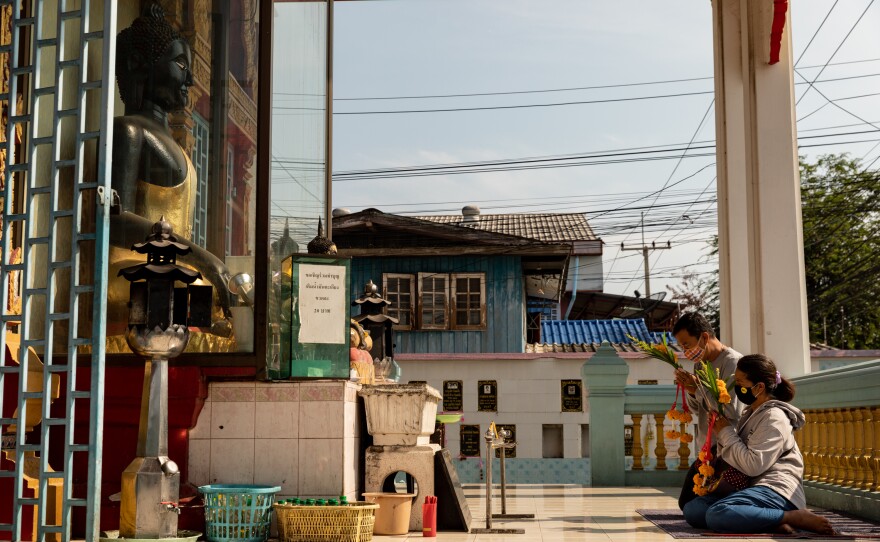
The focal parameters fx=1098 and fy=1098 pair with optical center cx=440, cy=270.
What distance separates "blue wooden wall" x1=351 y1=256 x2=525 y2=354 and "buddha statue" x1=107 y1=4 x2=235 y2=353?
1341 centimetres

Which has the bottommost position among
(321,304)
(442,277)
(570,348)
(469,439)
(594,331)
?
(469,439)

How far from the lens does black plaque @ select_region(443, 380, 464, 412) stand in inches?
768

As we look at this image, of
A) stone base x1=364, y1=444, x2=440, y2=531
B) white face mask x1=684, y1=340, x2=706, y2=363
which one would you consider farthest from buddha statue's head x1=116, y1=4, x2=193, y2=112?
white face mask x1=684, y1=340, x2=706, y2=363

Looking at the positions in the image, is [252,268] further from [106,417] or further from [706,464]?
[706,464]

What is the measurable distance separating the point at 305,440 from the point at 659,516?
287cm

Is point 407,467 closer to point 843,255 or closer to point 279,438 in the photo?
point 279,438

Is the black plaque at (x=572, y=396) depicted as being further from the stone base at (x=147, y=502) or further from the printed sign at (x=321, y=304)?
the stone base at (x=147, y=502)

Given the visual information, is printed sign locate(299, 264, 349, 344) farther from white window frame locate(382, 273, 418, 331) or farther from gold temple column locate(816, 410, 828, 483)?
white window frame locate(382, 273, 418, 331)

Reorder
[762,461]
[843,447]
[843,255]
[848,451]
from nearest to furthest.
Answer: [762,461] → [848,451] → [843,447] → [843,255]

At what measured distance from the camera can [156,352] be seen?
5.70 meters

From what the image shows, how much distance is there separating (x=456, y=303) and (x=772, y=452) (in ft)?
49.0

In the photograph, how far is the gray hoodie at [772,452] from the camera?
6.44m

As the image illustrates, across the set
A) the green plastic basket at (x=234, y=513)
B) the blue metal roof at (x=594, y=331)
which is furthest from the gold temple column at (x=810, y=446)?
the blue metal roof at (x=594, y=331)

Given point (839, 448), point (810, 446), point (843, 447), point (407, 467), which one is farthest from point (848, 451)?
point (407, 467)
